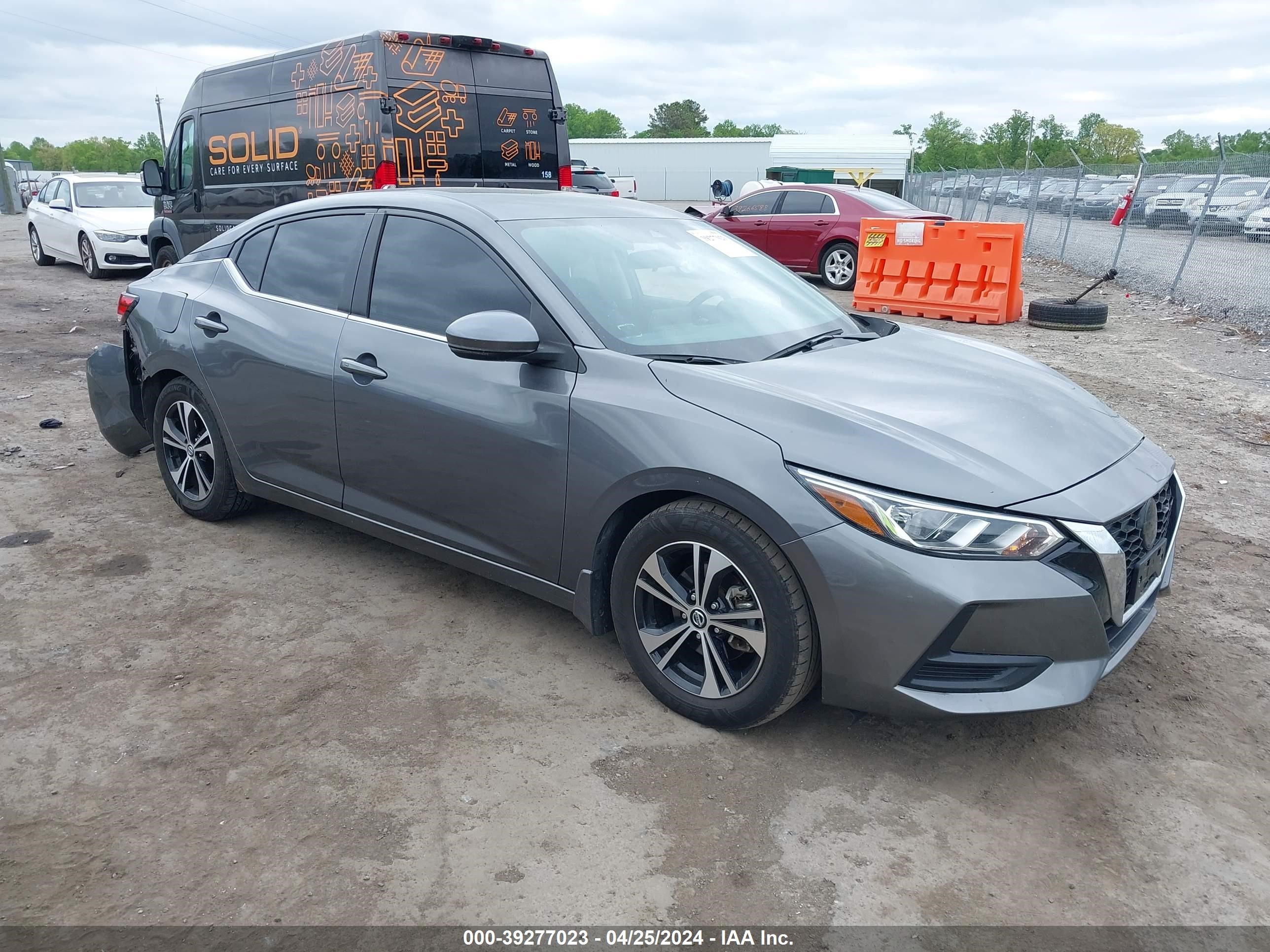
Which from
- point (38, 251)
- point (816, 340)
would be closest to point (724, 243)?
point (816, 340)

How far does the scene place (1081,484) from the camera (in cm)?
287

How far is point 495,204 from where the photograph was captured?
385cm

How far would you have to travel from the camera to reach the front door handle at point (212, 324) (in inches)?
175

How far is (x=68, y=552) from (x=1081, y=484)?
Answer: 4.30 m

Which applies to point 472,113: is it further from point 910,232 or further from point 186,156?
point 910,232

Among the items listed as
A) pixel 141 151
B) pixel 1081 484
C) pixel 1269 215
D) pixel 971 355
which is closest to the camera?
pixel 1081 484

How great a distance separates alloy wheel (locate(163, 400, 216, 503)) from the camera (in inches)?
186

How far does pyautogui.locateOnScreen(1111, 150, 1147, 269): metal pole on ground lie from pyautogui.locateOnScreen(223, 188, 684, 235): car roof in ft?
42.1

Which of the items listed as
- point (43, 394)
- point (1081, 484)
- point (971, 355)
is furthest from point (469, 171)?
point (1081, 484)

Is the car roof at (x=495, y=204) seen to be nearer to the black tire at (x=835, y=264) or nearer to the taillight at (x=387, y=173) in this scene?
the taillight at (x=387, y=173)

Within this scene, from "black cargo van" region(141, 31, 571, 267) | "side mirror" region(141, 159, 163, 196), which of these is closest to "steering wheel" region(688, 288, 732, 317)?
"black cargo van" region(141, 31, 571, 267)

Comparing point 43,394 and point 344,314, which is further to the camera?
point 43,394

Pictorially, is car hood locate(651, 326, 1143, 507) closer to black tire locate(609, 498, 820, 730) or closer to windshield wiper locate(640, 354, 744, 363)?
windshield wiper locate(640, 354, 744, 363)

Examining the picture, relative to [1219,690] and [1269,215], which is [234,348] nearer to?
[1219,690]
